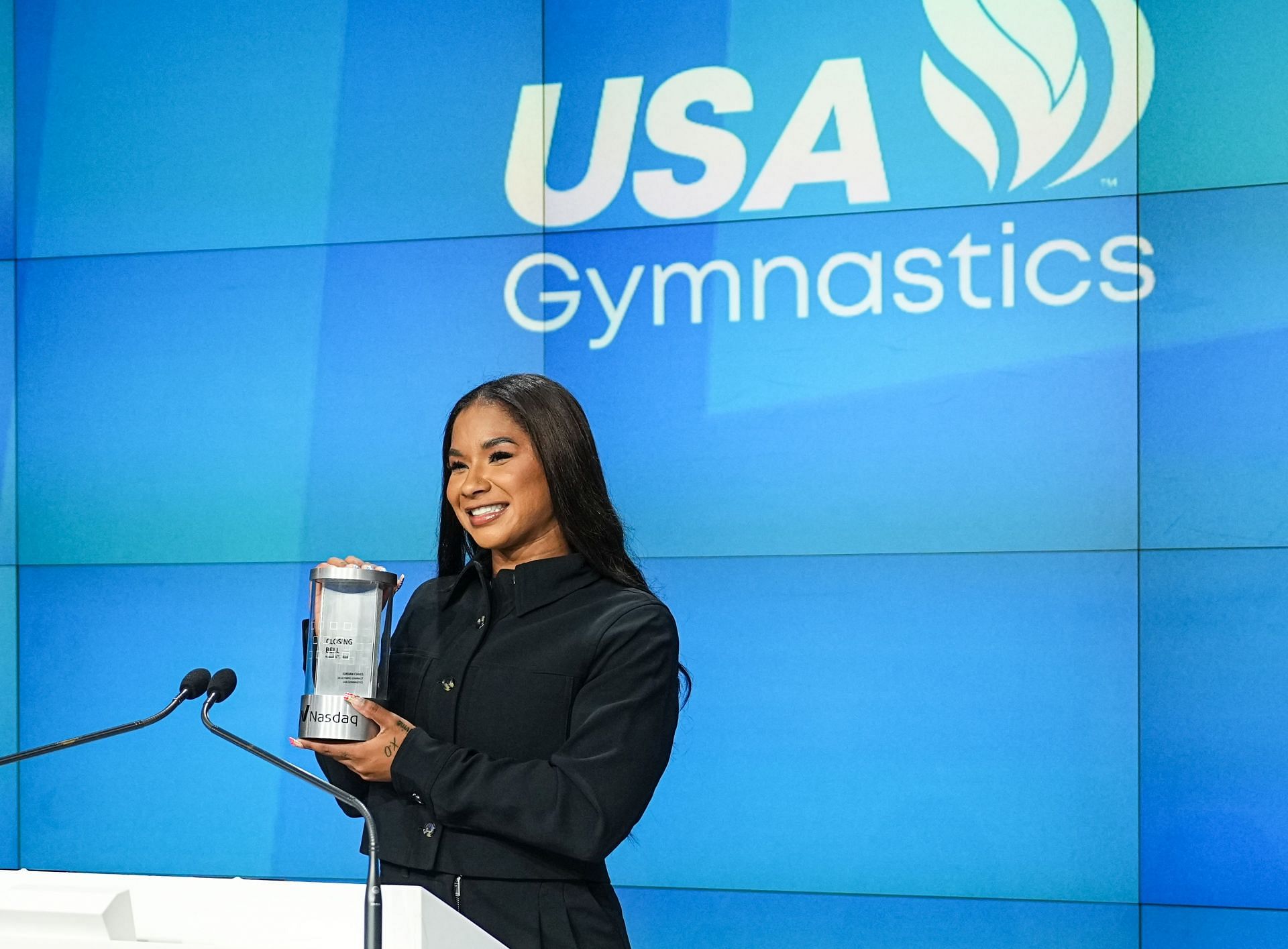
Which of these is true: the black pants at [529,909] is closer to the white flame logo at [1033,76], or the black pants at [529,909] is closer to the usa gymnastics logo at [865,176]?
the usa gymnastics logo at [865,176]

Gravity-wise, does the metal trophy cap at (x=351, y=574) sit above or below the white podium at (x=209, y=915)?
above

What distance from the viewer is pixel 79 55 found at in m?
3.87

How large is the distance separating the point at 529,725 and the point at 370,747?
218mm

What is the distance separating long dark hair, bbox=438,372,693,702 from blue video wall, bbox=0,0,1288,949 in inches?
57.5

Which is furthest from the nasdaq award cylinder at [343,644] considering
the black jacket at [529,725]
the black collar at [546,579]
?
the black collar at [546,579]

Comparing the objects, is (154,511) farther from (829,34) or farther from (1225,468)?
(1225,468)

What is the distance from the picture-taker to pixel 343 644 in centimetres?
185

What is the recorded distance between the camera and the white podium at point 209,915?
1.26 meters

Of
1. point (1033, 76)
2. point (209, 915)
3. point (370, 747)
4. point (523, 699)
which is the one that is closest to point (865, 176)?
point (1033, 76)

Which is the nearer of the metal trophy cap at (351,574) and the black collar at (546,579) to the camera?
the metal trophy cap at (351,574)

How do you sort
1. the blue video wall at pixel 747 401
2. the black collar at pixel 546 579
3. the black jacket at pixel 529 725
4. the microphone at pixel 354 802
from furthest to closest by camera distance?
the blue video wall at pixel 747 401 < the black collar at pixel 546 579 < the black jacket at pixel 529 725 < the microphone at pixel 354 802

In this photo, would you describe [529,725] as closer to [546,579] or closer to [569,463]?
[546,579]

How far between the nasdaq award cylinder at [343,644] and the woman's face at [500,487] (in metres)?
0.18

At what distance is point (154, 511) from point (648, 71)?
182 centimetres
